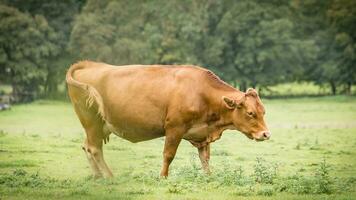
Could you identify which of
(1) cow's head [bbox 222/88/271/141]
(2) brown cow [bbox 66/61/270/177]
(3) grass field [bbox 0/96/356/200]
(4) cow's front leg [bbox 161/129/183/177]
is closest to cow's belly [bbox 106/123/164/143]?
(2) brown cow [bbox 66/61/270/177]

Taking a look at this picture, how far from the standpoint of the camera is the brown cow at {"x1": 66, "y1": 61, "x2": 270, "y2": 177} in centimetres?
1231

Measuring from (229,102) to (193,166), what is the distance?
56.1 inches

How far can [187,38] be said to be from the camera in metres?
61.6

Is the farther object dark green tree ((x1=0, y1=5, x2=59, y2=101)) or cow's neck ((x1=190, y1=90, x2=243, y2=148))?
dark green tree ((x1=0, y1=5, x2=59, y2=101))

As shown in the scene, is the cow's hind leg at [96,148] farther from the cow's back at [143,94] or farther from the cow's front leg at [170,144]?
the cow's front leg at [170,144]

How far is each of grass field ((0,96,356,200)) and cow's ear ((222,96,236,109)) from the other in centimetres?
120

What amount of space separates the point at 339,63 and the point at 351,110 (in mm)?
21442

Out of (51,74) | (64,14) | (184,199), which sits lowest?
(184,199)

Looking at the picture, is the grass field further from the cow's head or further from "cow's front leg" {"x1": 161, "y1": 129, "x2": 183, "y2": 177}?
the cow's head

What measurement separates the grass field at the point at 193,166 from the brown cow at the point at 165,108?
641mm

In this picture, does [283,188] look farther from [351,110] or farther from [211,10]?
[211,10]

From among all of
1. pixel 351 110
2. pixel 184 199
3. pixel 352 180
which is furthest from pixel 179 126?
pixel 351 110

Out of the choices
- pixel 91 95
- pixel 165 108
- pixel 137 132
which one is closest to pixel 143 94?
pixel 165 108

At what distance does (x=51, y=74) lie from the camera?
5634 centimetres
